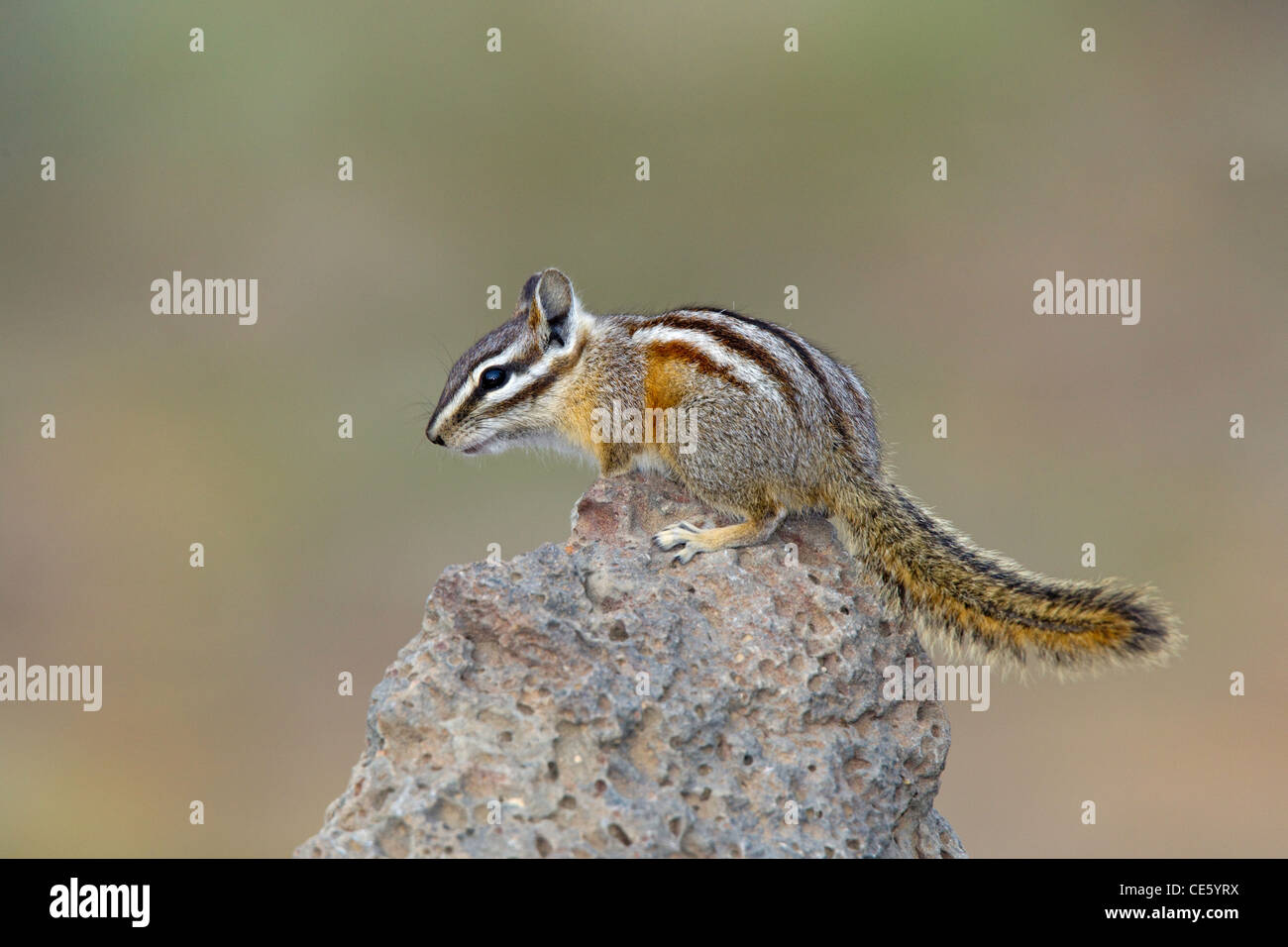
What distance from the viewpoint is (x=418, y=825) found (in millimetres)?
4410

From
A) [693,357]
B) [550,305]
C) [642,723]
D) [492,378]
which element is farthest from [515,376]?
[642,723]

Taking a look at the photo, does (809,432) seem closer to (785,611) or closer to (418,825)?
(785,611)

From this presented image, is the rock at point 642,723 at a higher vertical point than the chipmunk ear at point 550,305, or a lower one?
lower

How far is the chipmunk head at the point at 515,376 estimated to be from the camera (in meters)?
7.07

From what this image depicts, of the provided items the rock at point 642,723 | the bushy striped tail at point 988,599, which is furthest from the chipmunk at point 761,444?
the rock at point 642,723

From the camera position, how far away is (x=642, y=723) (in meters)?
4.85

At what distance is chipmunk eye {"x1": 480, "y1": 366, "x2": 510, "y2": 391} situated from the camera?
707cm

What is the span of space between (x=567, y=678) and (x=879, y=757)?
1333mm

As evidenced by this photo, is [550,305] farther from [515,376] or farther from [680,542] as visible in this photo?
[680,542]

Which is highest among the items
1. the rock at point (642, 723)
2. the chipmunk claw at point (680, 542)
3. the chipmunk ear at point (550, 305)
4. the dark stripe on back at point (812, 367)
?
the chipmunk ear at point (550, 305)

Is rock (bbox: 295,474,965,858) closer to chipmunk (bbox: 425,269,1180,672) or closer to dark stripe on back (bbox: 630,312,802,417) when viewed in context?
chipmunk (bbox: 425,269,1180,672)

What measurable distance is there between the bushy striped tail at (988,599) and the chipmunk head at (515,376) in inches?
70.4

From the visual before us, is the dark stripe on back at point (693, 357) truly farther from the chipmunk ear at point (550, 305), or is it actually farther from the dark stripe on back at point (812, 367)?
the chipmunk ear at point (550, 305)

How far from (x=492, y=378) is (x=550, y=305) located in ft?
1.63
